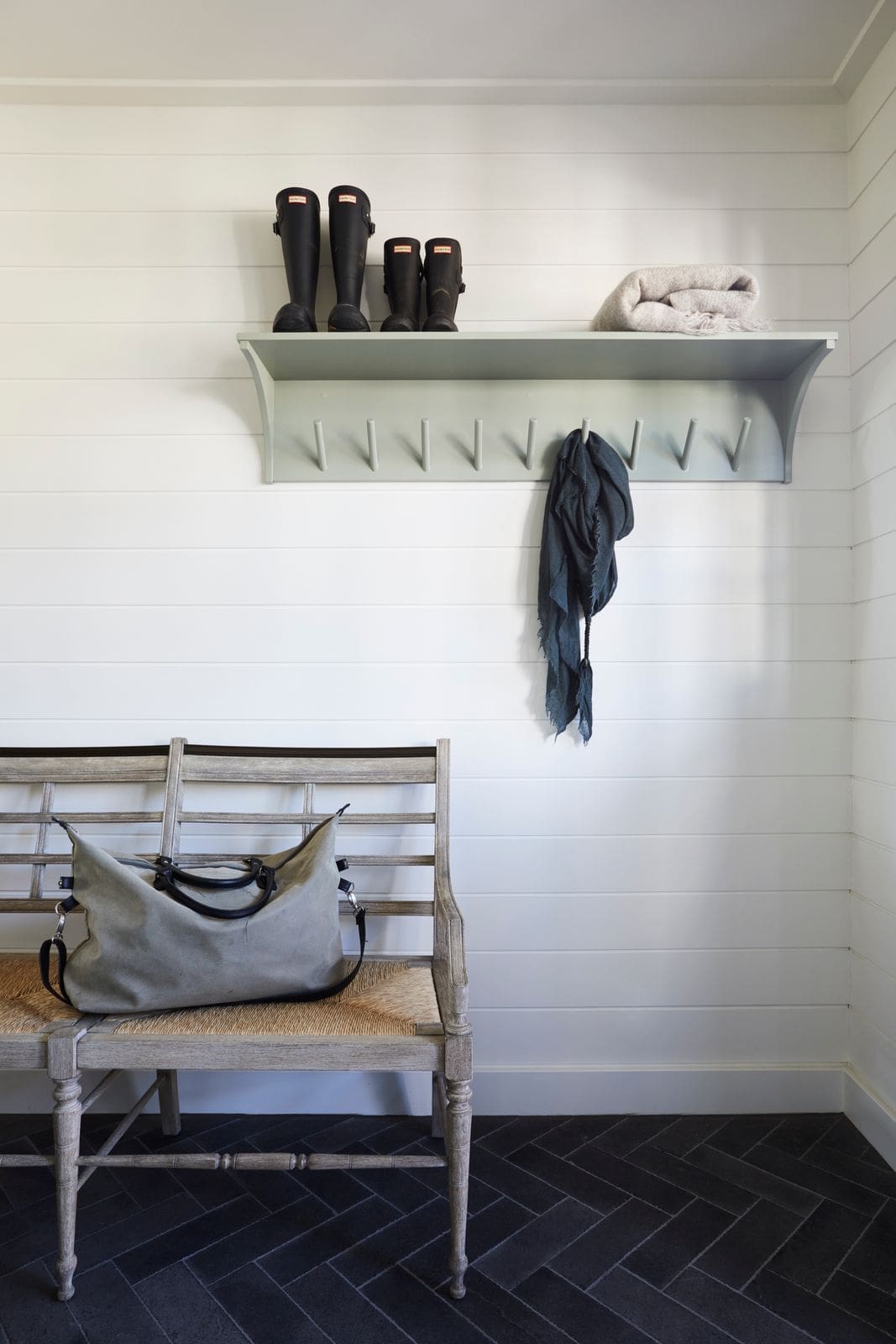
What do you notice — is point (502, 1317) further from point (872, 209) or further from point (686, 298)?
point (872, 209)

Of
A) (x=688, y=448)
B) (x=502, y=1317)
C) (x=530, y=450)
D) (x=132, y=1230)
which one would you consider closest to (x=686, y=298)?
(x=688, y=448)

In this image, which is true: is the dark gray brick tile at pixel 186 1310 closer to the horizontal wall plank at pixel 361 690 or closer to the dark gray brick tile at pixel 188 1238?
the dark gray brick tile at pixel 188 1238

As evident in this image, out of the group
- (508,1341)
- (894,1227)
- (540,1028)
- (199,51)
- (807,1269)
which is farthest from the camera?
(540,1028)

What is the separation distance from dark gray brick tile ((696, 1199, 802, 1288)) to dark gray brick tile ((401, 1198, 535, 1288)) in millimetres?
346

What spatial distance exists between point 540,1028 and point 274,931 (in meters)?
0.87

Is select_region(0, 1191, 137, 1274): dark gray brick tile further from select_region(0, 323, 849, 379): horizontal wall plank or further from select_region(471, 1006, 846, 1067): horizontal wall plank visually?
select_region(0, 323, 849, 379): horizontal wall plank

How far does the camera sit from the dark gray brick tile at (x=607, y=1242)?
1.49m

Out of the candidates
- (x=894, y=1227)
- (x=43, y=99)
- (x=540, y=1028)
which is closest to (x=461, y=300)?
(x=43, y=99)

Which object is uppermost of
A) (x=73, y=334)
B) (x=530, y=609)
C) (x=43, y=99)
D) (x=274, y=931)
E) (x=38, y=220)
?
(x=43, y=99)

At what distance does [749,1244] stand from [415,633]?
1.44 meters

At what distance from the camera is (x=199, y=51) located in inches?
75.9

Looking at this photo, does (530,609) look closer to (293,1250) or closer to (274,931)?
(274,931)

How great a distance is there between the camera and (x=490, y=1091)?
6.66ft

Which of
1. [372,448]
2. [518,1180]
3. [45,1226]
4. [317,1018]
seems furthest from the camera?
[372,448]
